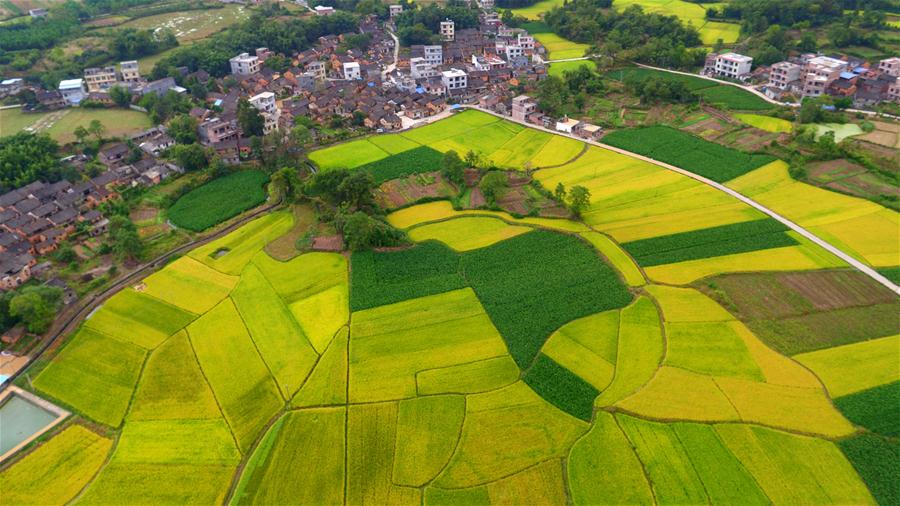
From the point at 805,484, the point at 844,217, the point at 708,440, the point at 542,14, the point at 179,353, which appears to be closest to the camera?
the point at 805,484

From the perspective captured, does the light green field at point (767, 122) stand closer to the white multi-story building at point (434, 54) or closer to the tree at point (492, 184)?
the tree at point (492, 184)

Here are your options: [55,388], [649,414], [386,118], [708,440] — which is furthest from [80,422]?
[386,118]

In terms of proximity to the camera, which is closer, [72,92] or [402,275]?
[402,275]

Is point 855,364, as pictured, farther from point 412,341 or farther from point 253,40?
point 253,40

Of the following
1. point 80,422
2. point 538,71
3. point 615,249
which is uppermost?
point 538,71

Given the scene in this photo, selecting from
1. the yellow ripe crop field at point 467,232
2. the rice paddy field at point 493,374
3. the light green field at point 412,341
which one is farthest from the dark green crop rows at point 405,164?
the light green field at point 412,341

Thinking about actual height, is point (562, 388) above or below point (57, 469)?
above

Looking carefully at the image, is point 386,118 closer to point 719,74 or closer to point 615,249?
point 615,249

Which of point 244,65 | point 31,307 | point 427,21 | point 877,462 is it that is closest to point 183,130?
point 244,65
